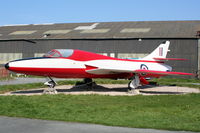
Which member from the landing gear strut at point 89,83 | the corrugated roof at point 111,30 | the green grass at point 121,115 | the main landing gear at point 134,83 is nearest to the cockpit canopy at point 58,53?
the landing gear strut at point 89,83

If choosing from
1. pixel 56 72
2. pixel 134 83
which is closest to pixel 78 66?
pixel 56 72

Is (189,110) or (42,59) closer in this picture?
(189,110)

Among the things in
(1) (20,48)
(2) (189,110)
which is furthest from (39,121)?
(1) (20,48)

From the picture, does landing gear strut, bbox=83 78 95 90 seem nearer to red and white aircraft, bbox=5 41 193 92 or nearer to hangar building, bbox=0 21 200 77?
red and white aircraft, bbox=5 41 193 92

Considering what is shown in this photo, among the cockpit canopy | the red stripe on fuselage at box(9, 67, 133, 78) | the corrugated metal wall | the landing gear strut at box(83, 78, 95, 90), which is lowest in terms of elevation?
the landing gear strut at box(83, 78, 95, 90)

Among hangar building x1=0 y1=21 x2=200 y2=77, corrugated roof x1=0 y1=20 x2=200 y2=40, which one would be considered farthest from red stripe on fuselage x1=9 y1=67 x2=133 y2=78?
corrugated roof x1=0 y1=20 x2=200 y2=40

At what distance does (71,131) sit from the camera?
6.73 m

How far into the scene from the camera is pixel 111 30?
1581 inches

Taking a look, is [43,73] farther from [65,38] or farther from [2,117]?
[65,38]

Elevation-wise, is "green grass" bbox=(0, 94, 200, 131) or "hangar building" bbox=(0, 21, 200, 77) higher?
"hangar building" bbox=(0, 21, 200, 77)

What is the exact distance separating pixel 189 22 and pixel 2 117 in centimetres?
3934

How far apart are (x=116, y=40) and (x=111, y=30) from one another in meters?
4.58

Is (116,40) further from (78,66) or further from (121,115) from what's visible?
(121,115)

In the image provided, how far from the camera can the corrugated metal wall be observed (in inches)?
1292
